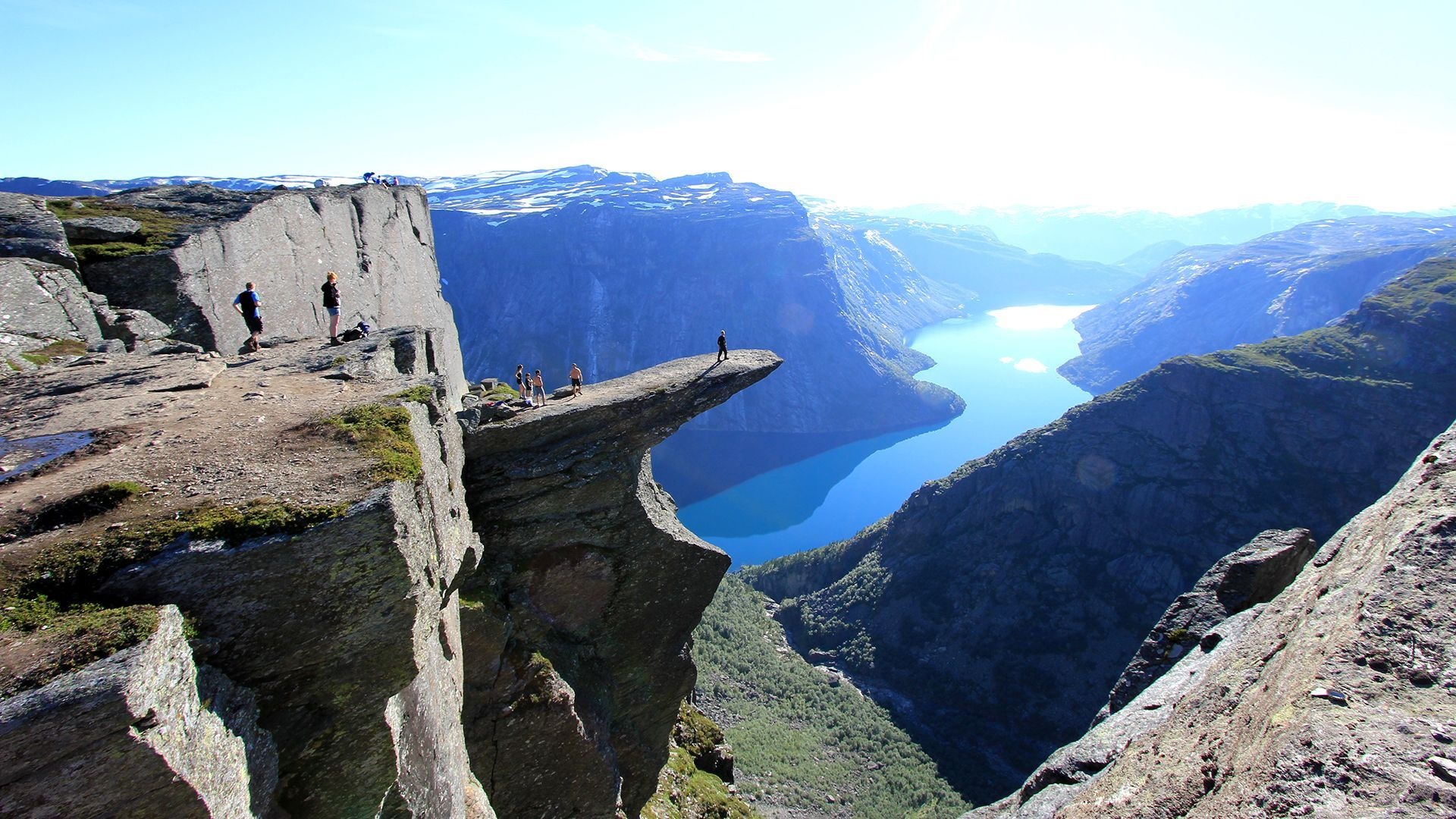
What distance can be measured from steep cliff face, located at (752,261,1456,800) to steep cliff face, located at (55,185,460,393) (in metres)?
53.2

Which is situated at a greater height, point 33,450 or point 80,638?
point 33,450

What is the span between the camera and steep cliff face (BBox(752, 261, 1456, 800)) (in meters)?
61.9

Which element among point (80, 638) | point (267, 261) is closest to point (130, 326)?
point (267, 261)

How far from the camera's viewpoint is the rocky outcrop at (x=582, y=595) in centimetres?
1544

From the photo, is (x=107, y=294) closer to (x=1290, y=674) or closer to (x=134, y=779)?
(x=134, y=779)

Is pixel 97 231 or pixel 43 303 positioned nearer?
pixel 43 303

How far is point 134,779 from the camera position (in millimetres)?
6082

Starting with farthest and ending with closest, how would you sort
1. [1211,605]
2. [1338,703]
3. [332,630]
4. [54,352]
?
[1211,605] < [54,352] < [332,630] < [1338,703]

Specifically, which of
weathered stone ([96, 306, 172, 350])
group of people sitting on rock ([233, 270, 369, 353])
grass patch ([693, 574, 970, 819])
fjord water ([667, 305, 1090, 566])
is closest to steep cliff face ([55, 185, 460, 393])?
weathered stone ([96, 306, 172, 350])

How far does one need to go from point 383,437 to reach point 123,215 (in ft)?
46.3

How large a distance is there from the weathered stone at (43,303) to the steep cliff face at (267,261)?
29.8 inches

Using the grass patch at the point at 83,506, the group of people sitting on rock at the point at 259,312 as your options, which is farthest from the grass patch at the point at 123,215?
the grass patch at the point at 83,506

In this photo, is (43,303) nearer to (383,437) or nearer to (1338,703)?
(383,437)

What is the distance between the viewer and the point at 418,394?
12250 mm
